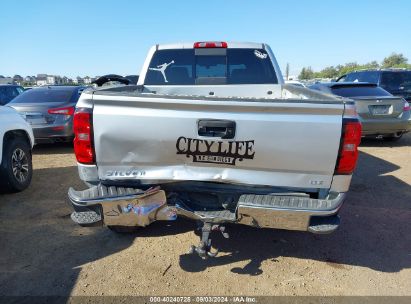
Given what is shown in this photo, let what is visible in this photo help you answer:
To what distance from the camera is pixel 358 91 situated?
28.0 feet

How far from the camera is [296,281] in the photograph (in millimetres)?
3018

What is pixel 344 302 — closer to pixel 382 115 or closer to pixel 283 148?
pixel 283 148

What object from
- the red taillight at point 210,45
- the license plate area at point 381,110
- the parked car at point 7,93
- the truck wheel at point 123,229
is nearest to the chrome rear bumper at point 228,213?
the truck wheel at point 123,229

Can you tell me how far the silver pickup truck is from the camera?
2600 millimetres

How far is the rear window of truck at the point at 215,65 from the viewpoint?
16.0 ft

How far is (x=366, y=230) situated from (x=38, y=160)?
6.42 m

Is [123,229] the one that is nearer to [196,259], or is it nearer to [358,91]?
[196,259]

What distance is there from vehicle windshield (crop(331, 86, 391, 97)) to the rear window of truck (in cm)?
443

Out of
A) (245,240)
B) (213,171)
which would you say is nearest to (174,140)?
(213,171)

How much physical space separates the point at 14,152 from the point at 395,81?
1191 centimetres

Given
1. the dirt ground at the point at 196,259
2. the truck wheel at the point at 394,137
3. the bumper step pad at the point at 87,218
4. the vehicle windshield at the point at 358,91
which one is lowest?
the truck wheel at the point at 394,137

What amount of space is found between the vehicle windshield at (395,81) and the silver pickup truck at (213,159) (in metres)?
10.5

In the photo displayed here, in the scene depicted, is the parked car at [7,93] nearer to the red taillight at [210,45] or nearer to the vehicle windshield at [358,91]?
the red taillight at [210,45]

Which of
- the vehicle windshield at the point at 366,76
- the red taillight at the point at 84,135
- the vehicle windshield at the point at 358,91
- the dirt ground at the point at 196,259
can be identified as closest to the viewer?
the red taillight at the point at 84,135
